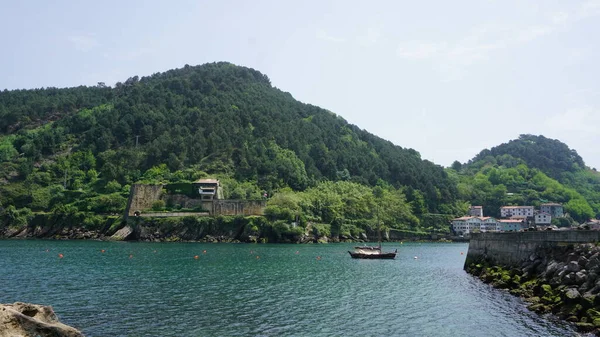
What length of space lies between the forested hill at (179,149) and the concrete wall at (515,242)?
8871cm

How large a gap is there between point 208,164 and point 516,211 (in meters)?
127

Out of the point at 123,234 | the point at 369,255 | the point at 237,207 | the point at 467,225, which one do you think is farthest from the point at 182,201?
the point at 467,225

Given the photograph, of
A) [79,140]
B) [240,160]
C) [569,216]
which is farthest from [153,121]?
[569,216]

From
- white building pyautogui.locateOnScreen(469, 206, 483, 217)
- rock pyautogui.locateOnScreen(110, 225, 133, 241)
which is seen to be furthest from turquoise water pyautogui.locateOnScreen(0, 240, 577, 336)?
white building pyautogui.locateOnScreen(469, 206, 483, 217)

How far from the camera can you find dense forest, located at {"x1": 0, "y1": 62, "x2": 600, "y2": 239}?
418 ft

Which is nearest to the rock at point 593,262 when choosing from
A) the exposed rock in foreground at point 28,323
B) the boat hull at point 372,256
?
the exposed rock in foreground at point 28,323

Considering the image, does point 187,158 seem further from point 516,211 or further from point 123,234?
point 516,211

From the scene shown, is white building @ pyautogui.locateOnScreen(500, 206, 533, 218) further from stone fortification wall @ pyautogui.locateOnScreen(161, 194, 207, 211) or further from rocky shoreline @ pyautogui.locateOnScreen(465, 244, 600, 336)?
rocky shoreline @ pyautogui.locateOnScreen(465, 244, 600, 336)

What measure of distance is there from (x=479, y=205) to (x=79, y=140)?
159 meters

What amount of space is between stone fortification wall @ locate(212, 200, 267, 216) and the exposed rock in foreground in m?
97.6

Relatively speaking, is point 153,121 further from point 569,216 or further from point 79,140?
point 569,216

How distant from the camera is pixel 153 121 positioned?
16800 centimetres

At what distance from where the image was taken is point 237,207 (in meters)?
118

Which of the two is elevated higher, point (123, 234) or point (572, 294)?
point (572, 294)
